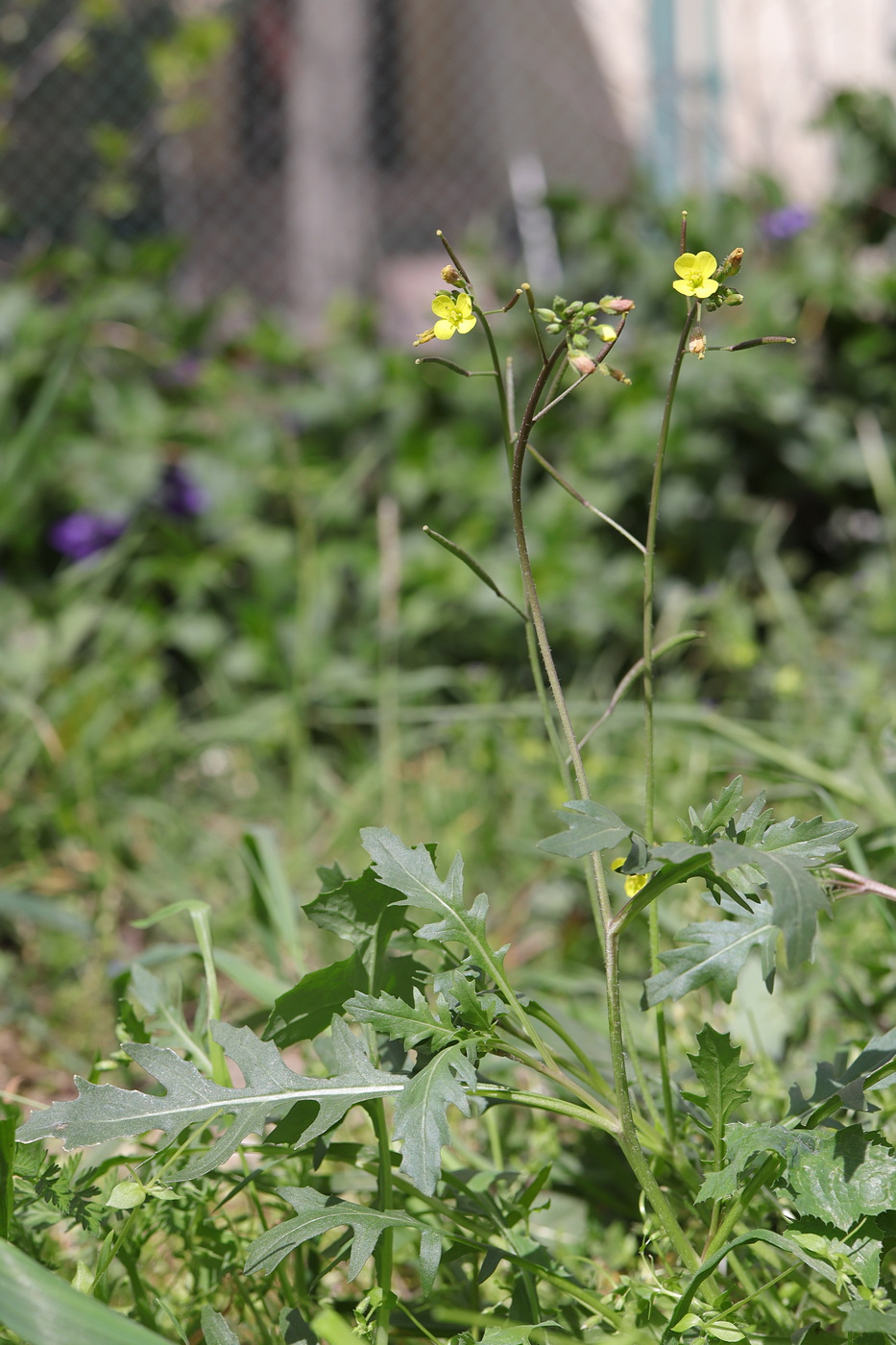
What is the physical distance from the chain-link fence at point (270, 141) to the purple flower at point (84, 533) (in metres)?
0.81

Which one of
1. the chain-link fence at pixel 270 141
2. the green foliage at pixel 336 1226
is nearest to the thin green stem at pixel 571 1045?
the green foliage at pixel 336 1226

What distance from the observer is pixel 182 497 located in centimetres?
248

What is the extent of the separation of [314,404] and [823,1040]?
6.16 ft

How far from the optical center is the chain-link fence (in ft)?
9.84

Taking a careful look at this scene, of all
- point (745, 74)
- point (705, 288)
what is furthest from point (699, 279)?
point (745, 74)

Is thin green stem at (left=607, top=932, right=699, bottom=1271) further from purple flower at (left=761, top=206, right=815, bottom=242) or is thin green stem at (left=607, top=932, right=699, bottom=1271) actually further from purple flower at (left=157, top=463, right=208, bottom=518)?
purple flower at (left=761, top=206, right=815, bottom=242)

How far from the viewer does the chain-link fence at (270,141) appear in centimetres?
300

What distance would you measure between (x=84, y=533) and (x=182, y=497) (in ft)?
0.75

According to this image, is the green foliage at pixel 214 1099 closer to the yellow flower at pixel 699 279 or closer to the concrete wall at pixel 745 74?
the yellow flower at pixel 699 279

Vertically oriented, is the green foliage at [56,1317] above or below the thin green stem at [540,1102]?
above

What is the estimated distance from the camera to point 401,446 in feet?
8.41

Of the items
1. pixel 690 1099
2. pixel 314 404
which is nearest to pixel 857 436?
pixel 314 404

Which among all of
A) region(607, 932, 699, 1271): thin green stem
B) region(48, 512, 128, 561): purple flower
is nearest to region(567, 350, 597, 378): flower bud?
region(607, 932, 699, 1271): thin green stem

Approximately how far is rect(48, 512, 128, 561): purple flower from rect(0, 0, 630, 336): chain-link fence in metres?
0.81
